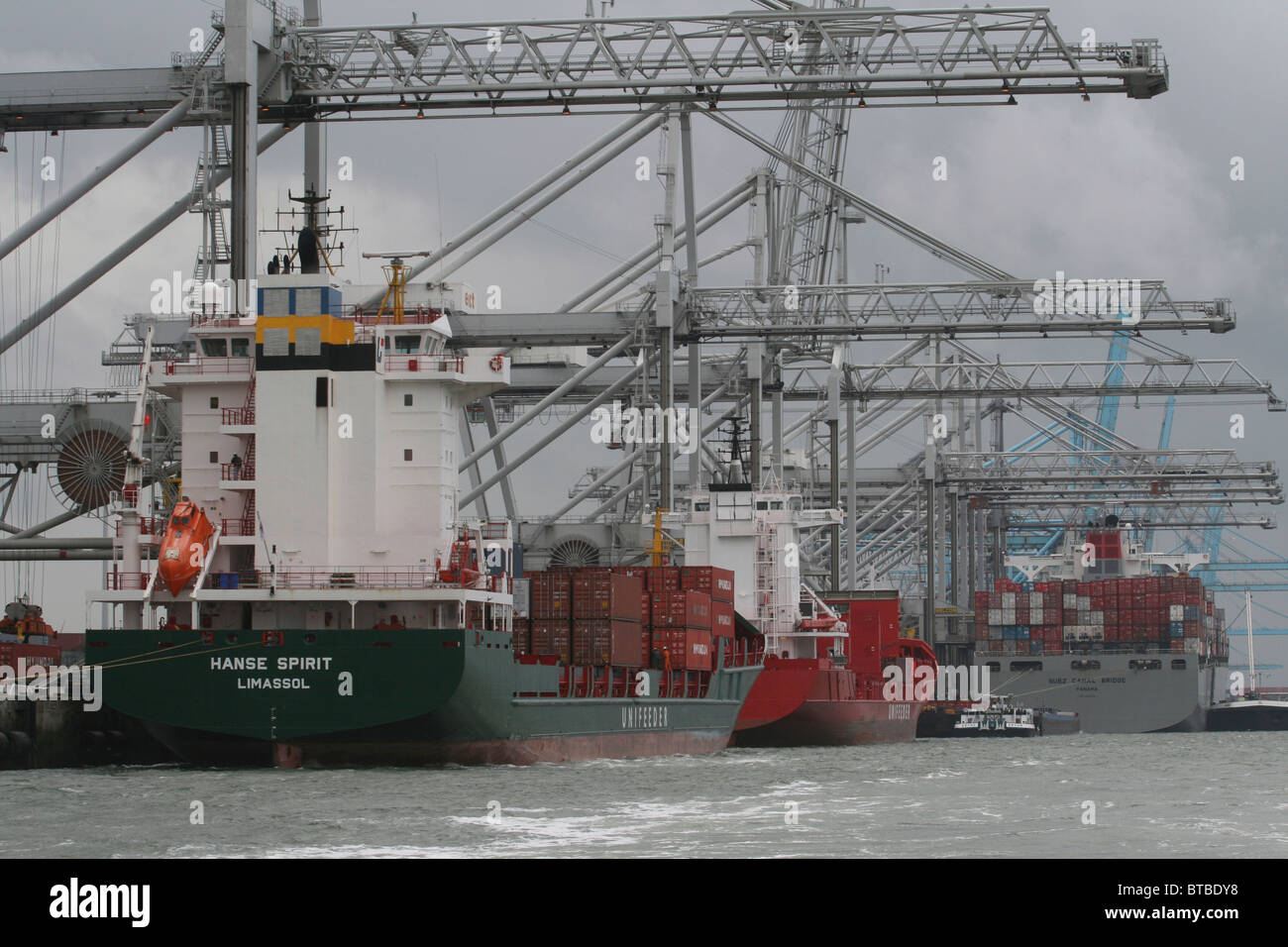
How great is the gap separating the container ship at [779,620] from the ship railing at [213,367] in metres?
20.2

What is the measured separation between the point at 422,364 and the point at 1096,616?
69.5 meters

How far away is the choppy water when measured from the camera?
62.3ft

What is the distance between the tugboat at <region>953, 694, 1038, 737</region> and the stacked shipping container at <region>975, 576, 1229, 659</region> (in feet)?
57.8

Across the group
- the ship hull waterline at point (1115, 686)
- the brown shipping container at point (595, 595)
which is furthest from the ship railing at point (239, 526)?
the ship hull waterline at point (1115, 686)

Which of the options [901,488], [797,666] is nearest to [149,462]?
[797,666]

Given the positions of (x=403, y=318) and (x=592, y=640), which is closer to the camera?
(x=403, y=318)

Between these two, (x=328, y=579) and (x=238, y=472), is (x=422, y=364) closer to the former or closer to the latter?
(x=238, y=472)

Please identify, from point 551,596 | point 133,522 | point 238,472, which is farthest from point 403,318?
point 551,596

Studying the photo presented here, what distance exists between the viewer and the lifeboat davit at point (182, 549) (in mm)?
29500

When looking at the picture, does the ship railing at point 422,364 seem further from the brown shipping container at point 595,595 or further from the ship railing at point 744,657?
the ship railing at point 744,657

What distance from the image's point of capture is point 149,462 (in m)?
41.3

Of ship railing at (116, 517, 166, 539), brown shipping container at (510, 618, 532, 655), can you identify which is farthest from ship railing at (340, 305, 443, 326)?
brown shipping container at (510, 618, 532, 655)

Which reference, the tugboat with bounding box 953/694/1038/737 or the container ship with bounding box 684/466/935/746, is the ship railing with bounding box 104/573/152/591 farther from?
the tugboat with bounding box 953/694/1038/737

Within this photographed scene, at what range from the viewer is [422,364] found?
1256 inches
